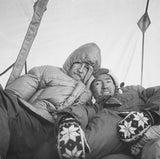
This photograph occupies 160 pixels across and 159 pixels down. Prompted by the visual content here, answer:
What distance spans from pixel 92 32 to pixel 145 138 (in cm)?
110

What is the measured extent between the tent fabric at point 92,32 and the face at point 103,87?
0.54m

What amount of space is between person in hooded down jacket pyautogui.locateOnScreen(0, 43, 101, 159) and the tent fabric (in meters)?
0.41

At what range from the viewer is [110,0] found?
5.64 feet

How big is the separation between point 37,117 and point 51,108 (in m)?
0.16

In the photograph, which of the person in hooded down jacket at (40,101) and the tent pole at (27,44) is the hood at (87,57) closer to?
the person in hooded down jacket at (40,101)

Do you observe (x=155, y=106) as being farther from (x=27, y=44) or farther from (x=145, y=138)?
(x=27, y=44)

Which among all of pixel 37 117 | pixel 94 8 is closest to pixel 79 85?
pixel 37 117

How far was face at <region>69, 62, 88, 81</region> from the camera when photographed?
1.20m

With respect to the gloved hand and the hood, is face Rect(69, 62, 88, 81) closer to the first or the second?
the hood

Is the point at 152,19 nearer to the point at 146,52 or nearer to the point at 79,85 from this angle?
the point at 146,52

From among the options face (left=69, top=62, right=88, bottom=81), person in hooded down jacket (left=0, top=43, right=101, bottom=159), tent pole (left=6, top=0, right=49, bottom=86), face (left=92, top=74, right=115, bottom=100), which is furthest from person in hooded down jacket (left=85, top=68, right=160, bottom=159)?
tent pole (left=6, top=0, right=49, bottom=86)

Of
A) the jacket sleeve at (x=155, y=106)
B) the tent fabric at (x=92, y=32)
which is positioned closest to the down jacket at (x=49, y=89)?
the jacket sleeve at (x=155, y=106)

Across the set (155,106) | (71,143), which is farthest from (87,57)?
(71,143)

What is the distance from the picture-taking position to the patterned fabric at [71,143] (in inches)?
26.2
